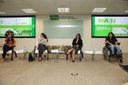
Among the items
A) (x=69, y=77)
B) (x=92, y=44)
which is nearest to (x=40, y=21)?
(x=92, y=44)

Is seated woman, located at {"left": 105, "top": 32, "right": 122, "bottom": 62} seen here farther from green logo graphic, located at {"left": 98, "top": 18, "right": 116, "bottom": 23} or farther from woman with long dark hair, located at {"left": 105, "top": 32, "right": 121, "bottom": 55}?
green logo graphic, located at {"left": 98, "top": 18, "right": 116, "bottom": 23}

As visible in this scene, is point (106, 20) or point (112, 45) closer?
point (112, 45)

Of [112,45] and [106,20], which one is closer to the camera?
[112,45]

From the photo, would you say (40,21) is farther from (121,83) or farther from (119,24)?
(121,83)

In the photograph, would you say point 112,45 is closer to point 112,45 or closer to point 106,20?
point 112,45

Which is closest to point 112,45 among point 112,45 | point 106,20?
point 112,45

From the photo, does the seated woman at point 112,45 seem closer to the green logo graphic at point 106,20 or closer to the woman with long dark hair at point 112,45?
the woman with long dark hair at point 112,45

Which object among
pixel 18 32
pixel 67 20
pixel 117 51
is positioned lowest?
pixel 117 51

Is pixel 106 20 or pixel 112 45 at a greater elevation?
pixel 106 20

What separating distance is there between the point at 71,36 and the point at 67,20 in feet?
3.31

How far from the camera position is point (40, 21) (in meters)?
11.4

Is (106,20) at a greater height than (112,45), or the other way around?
(106,20)

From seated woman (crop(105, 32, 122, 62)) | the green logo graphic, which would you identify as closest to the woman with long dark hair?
seated woman (crop(105, 32, 122, 62))

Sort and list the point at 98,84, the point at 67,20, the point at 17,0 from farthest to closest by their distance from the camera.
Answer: the point at 67,20
the point at 17,0
the point at 98,84
